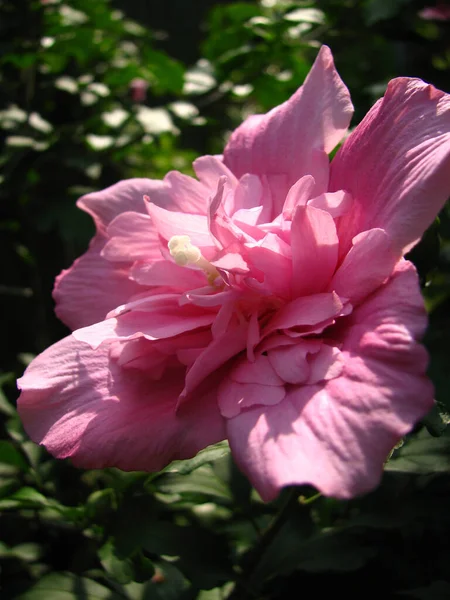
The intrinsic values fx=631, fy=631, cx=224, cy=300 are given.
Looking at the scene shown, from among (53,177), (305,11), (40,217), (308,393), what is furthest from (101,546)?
(305,11)

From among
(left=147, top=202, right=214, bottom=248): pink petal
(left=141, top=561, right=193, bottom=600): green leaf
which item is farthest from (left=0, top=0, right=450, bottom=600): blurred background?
(left=147, top=202, right=214, bottom=248): pink petal

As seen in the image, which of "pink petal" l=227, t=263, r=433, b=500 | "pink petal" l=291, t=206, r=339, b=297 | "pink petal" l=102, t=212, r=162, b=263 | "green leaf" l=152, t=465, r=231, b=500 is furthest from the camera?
"green leaf" l=152, t=465, r=231, b=500

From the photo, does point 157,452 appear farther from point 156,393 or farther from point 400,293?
point 400,293

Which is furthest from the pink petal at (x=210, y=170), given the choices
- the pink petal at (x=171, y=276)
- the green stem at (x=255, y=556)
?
the green stem at (x=255, y=556)

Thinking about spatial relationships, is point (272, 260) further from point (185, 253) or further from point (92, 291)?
point (92, 291)

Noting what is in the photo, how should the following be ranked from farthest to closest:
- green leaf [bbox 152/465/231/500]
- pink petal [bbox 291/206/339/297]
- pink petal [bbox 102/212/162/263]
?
green leaf [bbox 152/465/231/500], pink petal [bbox 102/212/162/263], pink petal [bbox 291/206/339/297]

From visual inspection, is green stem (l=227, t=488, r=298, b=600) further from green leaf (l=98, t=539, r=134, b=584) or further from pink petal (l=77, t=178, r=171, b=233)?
pink petal (l=77, t=178, r=171, b=233)

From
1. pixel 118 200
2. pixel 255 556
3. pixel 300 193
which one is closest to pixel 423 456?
pixel 255 556
